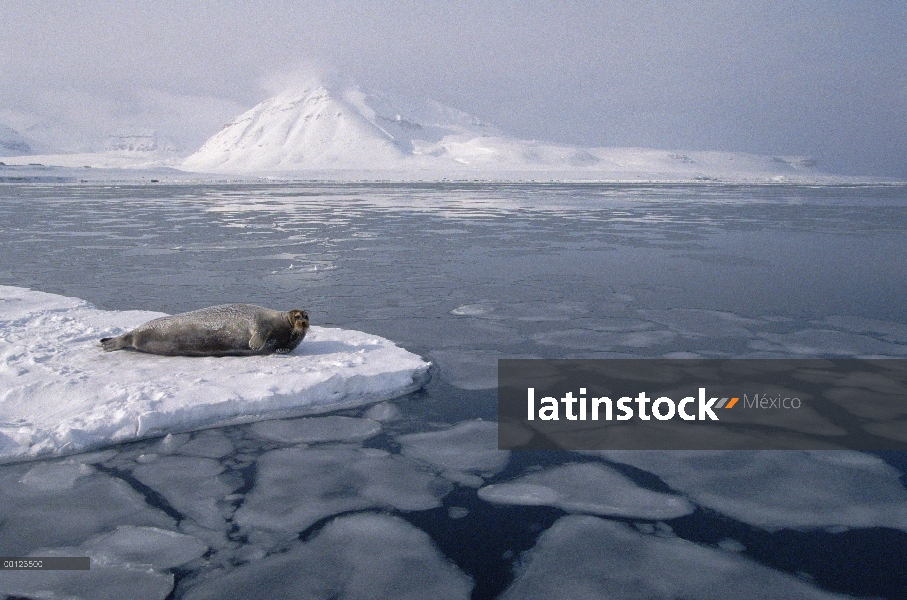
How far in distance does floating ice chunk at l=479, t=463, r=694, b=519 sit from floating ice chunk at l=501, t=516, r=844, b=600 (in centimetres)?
20

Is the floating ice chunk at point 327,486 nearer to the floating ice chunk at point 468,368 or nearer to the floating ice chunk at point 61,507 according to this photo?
the floating ice chunk at point 61,507

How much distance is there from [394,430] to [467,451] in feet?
1.68

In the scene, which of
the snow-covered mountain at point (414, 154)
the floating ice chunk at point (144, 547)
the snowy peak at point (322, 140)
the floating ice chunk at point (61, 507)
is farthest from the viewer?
the snowy peak at point (322, 140)

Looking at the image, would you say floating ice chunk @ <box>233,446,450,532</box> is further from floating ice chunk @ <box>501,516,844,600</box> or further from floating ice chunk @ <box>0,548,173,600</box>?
floating ice chunk @ <box>501,516,844,600</box>

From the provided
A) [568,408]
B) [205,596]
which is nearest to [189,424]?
[205,596]

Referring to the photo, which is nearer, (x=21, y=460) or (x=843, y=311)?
(x=21, y=460)

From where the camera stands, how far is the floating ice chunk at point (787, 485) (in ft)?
10.3

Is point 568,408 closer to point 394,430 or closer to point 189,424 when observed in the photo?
point 394,430

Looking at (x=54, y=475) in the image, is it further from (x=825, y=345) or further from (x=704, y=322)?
(x=825, y=345)

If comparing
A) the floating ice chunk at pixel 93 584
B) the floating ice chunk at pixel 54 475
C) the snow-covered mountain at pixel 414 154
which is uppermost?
the snow-covered mountain at pixel 414 154

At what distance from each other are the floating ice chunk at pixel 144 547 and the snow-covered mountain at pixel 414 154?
309 ft

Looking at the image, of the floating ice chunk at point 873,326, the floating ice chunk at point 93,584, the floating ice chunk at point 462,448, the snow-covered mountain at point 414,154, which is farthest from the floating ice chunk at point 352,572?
the snow-covered mountain at point 414,154

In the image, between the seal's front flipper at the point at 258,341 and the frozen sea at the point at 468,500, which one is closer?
the frozen sea at the point at 468,500

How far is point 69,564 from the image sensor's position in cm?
273
